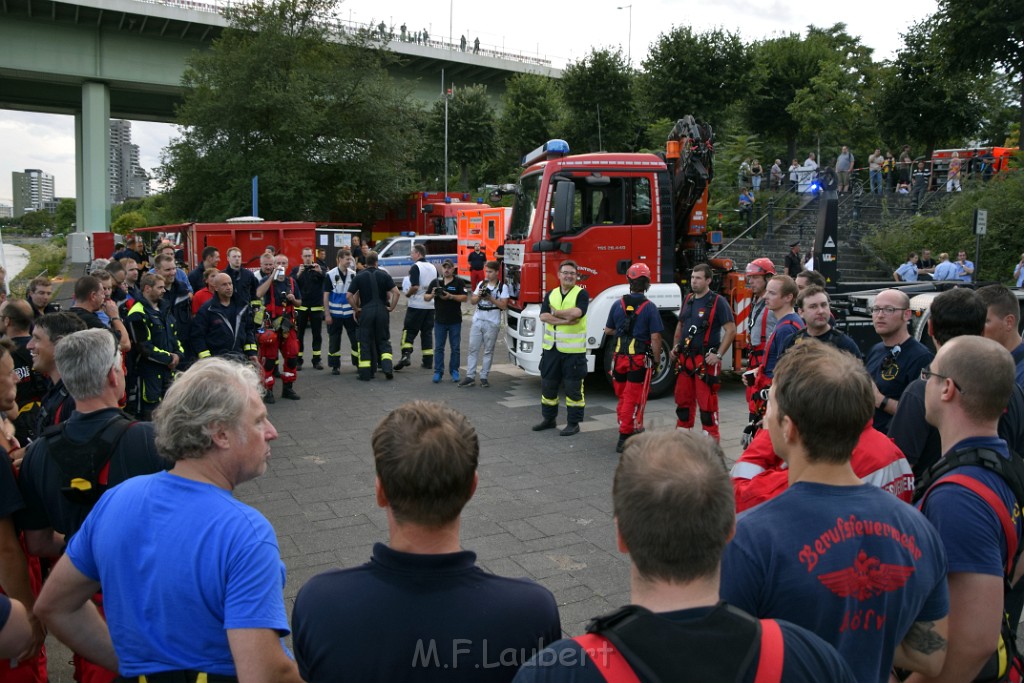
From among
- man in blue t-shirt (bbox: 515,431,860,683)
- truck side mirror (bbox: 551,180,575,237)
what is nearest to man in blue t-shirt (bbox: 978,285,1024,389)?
man in blue t-shirt (bbox: 515,431,860,683)

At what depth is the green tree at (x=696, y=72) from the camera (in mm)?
33250

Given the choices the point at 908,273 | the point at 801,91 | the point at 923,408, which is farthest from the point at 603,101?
the point at 923,408

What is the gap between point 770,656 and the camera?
146cm

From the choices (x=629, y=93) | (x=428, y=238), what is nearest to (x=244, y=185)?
(x=428, y=238)

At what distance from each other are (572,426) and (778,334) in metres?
3.33

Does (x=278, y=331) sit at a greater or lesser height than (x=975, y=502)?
lesser

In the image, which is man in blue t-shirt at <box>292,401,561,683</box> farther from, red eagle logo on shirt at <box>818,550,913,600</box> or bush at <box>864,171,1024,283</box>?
bush at <box>864,171,1024,283</box>

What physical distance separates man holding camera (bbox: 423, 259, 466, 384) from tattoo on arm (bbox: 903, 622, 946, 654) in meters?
9.71

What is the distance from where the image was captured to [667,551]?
153cm

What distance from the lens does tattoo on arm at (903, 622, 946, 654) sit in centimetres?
212

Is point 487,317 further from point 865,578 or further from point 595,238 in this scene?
point 865,578

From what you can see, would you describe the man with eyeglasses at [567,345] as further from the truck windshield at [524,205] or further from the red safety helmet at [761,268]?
the truck windshield at [524,205]

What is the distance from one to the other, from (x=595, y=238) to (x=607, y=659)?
9063 millimetres

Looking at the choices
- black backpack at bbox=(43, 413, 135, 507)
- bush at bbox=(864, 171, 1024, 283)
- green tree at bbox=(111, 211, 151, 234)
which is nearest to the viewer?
black backpack at bbox=(43, 413, 135, 507)
